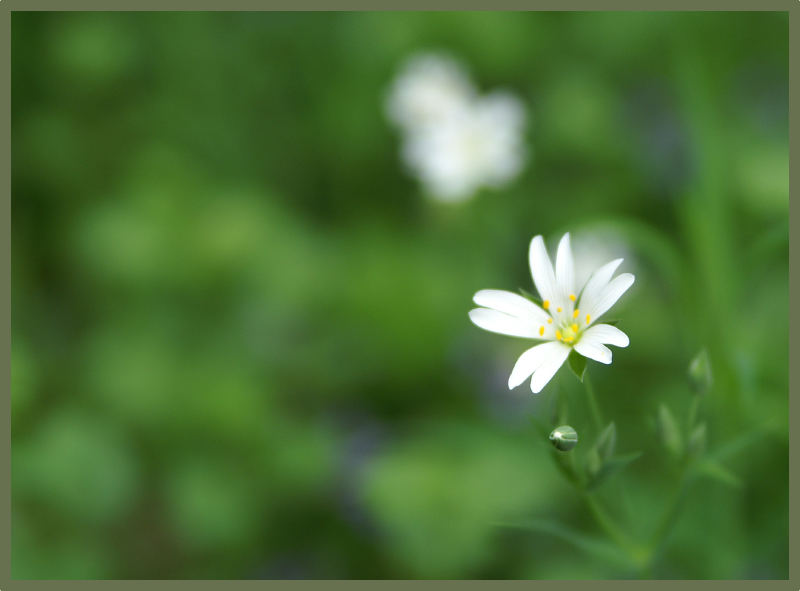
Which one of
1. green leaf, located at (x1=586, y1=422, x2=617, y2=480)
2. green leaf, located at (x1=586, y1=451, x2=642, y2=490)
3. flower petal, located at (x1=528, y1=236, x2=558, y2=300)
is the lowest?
green leaf, located at (x1=586, y1=451, x2=642, y2=490)

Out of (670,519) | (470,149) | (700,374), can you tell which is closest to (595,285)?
(700,374)

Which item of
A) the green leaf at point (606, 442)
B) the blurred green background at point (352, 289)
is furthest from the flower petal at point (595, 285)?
the blurred green background at point (352, 289)

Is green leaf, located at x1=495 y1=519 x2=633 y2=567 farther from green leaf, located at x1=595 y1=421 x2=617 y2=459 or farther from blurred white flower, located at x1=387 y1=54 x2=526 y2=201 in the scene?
blurred white flower, located at x1=387 y1=54 x2=526 y2=201

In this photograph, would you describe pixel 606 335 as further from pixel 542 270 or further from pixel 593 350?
pixel 542 270

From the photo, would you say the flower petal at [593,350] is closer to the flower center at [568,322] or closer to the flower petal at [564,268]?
the flower center at [568,322]

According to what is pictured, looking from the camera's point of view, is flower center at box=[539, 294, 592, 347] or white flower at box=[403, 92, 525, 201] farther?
white flower at box=[403, 92, 525, 201]

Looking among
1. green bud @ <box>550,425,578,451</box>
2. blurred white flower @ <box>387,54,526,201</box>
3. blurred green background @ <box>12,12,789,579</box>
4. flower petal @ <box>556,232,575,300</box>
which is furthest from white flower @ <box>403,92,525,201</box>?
green bud @ <box>550,425,578,451</box>
